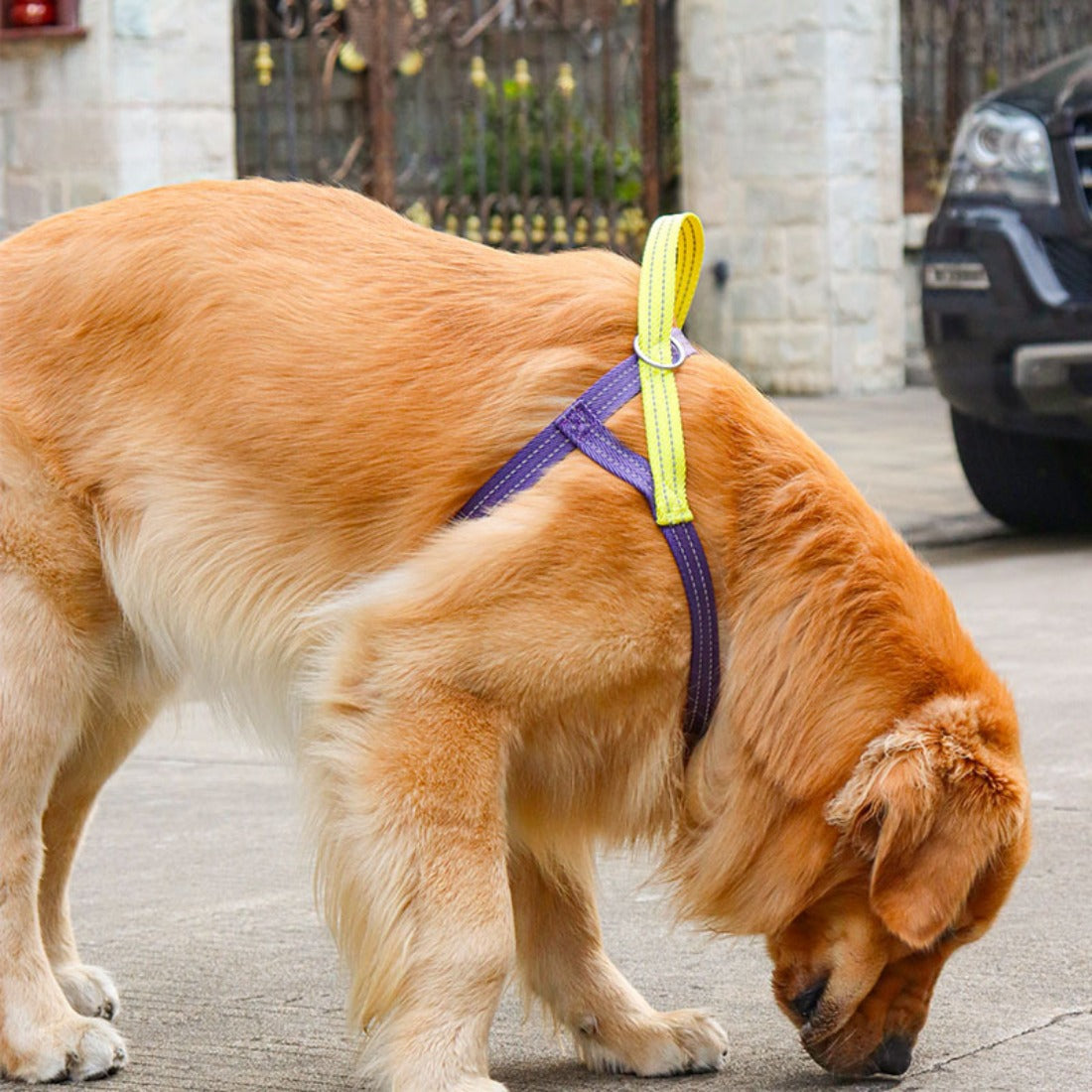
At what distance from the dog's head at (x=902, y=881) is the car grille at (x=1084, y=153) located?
5.50 metres

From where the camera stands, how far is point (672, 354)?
308 centimetres

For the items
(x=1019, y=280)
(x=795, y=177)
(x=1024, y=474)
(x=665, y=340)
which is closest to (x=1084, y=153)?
(x=1019, y=280)

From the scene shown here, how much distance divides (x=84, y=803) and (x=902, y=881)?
1511mm

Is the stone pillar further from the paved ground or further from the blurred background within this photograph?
the paved ground

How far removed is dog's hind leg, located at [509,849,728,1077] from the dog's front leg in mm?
371

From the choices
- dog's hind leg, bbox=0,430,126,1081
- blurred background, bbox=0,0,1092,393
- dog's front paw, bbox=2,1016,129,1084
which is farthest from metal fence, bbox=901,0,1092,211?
dog's front paw, bbox=2,1016,129,1084

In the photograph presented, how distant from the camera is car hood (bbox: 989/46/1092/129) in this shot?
8.26m

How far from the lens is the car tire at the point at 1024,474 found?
8570mm

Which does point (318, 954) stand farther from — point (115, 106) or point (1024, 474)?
point (115, 106)

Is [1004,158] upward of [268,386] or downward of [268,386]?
upward

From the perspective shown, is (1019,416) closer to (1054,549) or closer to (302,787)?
(1054,549)

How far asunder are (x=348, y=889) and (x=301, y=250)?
0.99 meters

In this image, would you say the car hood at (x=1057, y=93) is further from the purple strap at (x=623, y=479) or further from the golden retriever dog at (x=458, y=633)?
the purple strap at (x=623, y=479)

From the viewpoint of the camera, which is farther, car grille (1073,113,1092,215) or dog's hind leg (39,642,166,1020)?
car grille (1073,113,1092,215)
